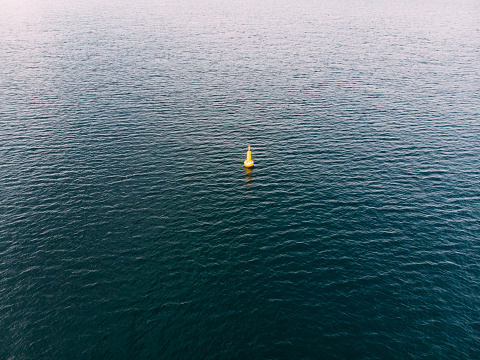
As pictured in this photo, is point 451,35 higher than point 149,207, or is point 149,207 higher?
point 451,35

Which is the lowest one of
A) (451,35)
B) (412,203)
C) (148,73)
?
(412,203)

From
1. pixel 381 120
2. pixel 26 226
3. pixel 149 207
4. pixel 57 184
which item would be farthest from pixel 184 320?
pixel 381 120

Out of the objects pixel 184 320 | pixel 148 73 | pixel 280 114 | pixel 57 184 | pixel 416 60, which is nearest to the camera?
pixel 184 320

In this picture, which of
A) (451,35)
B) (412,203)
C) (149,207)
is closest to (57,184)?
(149,207)

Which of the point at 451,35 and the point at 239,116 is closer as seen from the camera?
the point at 239,116

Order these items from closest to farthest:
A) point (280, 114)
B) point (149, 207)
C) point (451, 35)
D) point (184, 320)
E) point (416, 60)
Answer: point (184, 320) < point (149, 207) < point (280, 114) < point (416, 60) < point (451, 35)

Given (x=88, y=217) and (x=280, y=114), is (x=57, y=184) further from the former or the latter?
(x=280, y=114)
